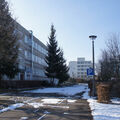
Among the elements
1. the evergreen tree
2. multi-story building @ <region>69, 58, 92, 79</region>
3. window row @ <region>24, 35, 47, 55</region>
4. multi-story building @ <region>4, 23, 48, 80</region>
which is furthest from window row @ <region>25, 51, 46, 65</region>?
multi-story building @ <region>69, 58, 92, 79</region>

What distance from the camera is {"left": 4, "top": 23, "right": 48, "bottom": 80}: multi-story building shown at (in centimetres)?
4603

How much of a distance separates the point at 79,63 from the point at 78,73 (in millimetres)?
8595

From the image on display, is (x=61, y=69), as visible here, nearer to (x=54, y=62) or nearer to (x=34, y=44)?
(x=54, y=62)

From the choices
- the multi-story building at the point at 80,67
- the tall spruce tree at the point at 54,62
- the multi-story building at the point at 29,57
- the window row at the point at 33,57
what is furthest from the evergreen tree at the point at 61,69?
the multi-story building at the point at 80,67

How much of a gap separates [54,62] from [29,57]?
7.52 metres

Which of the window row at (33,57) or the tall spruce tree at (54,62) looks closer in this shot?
the tall spruce tree at (54,62)

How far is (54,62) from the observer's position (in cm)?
4856

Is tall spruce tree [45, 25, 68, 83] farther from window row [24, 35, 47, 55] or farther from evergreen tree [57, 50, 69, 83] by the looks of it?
window row [24, 35, 47, 55]

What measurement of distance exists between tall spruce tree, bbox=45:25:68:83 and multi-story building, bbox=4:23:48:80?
502 cm

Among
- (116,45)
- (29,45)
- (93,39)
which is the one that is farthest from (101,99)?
(29,45)

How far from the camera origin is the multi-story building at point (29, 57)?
46034 mm

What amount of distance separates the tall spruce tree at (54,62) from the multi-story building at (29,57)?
5.02 m

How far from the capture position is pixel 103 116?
31.2 ft

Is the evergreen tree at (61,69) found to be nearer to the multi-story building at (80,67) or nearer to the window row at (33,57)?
the window row at (33,57)
